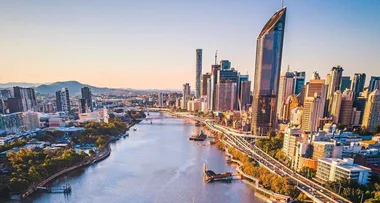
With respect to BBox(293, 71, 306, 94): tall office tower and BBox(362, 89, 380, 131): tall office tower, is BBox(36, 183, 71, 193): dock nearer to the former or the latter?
BBox(362, 89, 380, 131): tall office tower

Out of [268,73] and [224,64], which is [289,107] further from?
[224,64]

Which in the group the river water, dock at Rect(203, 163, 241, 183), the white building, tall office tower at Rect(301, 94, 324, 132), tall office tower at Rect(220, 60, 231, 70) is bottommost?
the river water

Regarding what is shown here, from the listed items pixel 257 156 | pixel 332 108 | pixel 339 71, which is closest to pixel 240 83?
pixel 339 71

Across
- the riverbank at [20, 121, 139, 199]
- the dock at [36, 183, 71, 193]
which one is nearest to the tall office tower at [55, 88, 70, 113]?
the riverbank at [20, 121, 139, 199]

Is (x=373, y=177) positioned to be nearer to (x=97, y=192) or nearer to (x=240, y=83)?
(x=97, y=192)

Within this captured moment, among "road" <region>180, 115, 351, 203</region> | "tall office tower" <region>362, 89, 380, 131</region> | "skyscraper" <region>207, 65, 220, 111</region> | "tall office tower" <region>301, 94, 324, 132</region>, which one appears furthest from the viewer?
"skyscraper" <region>207, 65, 220, 111</region>

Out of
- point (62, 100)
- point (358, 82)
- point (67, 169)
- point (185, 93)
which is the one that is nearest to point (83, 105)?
point (62, 100)
